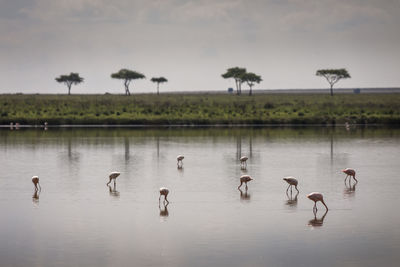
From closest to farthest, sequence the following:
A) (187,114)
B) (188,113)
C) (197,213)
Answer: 1. (197,213)
2. (187,114)
3. (188,113)

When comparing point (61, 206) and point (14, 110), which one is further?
point (14, 110)

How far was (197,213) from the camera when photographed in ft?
55.3

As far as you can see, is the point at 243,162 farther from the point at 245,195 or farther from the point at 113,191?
the point at 113,191

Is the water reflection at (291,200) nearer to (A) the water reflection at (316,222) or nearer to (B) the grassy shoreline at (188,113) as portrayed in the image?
(A) the water reflection at (316,222)

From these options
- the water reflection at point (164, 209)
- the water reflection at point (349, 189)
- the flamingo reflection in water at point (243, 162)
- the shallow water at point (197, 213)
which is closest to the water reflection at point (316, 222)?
the shallow water at point (197, 213)

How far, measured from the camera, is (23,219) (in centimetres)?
1614

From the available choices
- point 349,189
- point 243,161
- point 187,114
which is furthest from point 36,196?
point 187,114

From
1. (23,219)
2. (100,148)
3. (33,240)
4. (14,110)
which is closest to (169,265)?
(33,240)

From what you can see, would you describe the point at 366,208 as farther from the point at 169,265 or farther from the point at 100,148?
the point at 100,148

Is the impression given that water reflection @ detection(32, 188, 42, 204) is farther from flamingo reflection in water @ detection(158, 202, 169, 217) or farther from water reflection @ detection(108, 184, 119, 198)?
flamingo reflection in water @ detection(158, 202, 169, 217)

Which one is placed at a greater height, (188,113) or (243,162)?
(188,113)

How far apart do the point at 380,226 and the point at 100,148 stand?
78.9 ft

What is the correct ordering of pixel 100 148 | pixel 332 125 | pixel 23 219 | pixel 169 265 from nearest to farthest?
pixel 169 265 → pixel 23 219 → pixel 100 148 → pixel 332 125

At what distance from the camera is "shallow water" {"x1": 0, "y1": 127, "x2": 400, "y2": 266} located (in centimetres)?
1264
